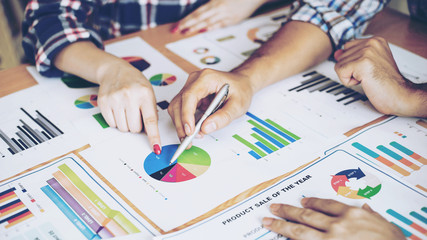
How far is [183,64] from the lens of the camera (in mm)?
977

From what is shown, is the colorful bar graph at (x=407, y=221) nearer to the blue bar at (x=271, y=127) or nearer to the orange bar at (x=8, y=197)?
the blue bar at (x=271, y=127)

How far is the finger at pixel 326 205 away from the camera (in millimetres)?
572

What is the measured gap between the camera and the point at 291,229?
56 cm

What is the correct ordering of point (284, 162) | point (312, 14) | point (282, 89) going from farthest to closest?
point (312, 14) → point (282, 89) → point (284, 162)

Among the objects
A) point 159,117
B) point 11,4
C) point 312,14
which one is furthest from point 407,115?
point 11,4

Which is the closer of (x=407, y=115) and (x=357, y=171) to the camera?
(x=357, y=171)

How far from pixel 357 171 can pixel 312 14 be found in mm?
519

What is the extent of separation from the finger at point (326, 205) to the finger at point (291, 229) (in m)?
0.04

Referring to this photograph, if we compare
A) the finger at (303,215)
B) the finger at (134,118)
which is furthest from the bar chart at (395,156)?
the finger at (134,118)

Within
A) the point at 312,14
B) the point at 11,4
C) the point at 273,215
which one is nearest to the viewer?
the point at 273,215

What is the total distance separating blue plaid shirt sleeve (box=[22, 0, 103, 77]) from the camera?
35.8 inches

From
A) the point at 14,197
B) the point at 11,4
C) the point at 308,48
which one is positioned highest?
the point at 308,48

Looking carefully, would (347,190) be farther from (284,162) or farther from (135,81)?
(135,81)

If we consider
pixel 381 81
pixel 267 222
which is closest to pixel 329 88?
pixel 381 81
